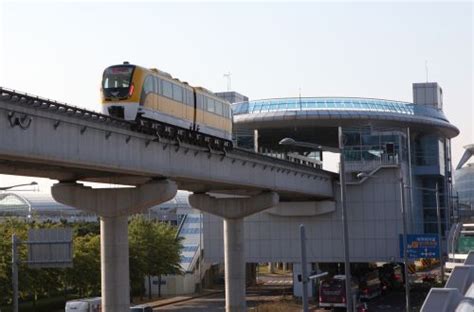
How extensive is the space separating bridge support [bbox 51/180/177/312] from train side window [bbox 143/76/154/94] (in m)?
5.17

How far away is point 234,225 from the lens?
6831cm

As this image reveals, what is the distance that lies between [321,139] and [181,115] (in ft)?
195

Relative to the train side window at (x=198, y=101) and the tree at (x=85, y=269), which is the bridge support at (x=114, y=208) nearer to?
the train side window at (x=198, y=101)

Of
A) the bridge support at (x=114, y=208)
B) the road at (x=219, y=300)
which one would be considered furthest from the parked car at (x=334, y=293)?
the bridge support at (x=114, y=208)

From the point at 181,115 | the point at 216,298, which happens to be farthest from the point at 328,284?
the point at 181,115

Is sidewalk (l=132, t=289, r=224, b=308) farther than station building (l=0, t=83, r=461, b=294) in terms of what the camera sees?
No

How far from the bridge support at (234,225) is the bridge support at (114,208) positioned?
787 inches

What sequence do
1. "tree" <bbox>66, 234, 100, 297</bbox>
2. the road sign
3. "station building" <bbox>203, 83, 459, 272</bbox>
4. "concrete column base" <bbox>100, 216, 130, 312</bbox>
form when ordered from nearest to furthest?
1. the road sign
2. "concrete column base" <bbox>100, 216, 130, 312</bbox>
3. "tree" <bbox>66, 234, 100, 297</bbox>
4. "station building" <bbox>203, 83, 459, 272</bbox>

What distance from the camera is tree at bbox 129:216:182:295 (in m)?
79.4

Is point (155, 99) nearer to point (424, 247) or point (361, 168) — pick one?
point (424, 247)

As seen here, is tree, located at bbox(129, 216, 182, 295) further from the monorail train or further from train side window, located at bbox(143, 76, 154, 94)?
train side window, located at bbox(143, 76, 154, 94)

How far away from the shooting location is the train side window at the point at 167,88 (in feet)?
152

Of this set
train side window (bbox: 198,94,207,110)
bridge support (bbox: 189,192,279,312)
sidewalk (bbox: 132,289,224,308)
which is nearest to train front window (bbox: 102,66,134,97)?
train side window (bbox: 198,94,207,110)

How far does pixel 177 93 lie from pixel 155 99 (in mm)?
4234
